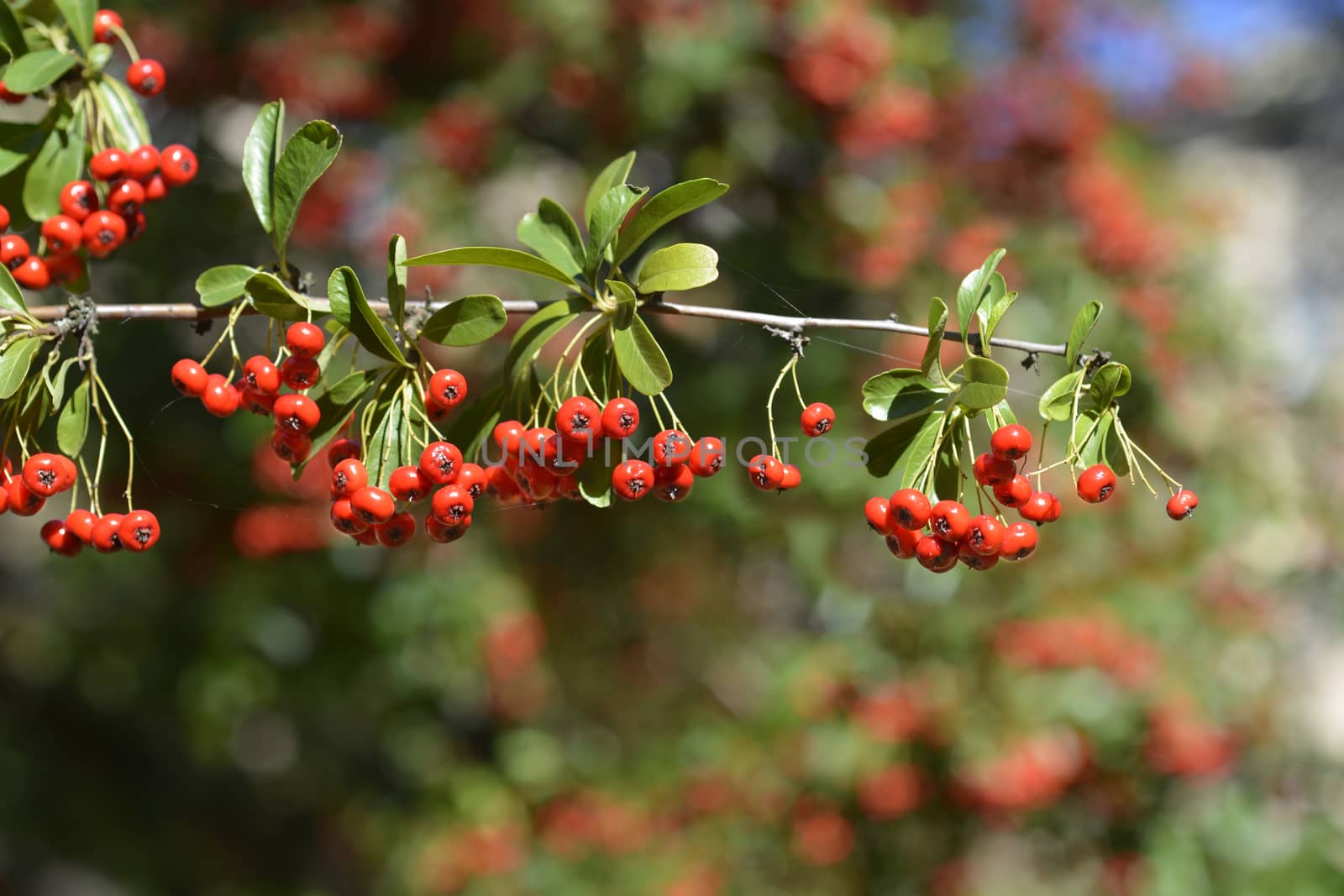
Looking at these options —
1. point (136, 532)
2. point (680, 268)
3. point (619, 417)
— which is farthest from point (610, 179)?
point (136, 532)

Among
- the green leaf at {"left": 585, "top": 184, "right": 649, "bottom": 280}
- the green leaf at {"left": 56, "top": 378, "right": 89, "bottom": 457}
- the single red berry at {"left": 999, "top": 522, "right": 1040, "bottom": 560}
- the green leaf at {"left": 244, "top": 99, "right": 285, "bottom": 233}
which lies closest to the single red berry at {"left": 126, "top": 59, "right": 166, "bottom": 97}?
the green leaf at {"left": 244, "top": 99, "right": 285, "bottom": 233}

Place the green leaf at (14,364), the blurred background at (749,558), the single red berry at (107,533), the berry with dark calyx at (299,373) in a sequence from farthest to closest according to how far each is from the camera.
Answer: the blurred background at (749,558)
the single red berry at (107,533)
the berry with dark calyx at (299,373)
the green leaf at (14,364)

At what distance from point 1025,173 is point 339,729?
16.2 feet

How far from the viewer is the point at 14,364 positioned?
121 centimetres

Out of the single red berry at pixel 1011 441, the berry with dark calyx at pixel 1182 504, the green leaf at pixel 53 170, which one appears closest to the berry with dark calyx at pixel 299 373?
the green leaf at pixel 53 170

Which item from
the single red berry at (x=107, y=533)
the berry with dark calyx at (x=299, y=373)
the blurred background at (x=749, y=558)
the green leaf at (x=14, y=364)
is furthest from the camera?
the blurred background at (x=749, y=558)

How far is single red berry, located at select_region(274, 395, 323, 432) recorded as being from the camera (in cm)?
128

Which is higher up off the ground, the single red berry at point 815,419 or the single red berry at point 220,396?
the single red berry at point 815,419

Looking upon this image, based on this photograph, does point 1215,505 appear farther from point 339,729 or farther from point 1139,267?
point 339,729

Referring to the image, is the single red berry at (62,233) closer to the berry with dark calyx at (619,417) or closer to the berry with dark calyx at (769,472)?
the berry with dark calyx at (619,417)

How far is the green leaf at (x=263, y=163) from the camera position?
4.60ft

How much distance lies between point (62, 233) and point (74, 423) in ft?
1.04

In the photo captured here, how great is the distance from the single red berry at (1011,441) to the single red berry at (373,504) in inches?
30.7

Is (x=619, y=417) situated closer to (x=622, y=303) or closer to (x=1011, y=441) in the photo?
(x=622, y=303)
